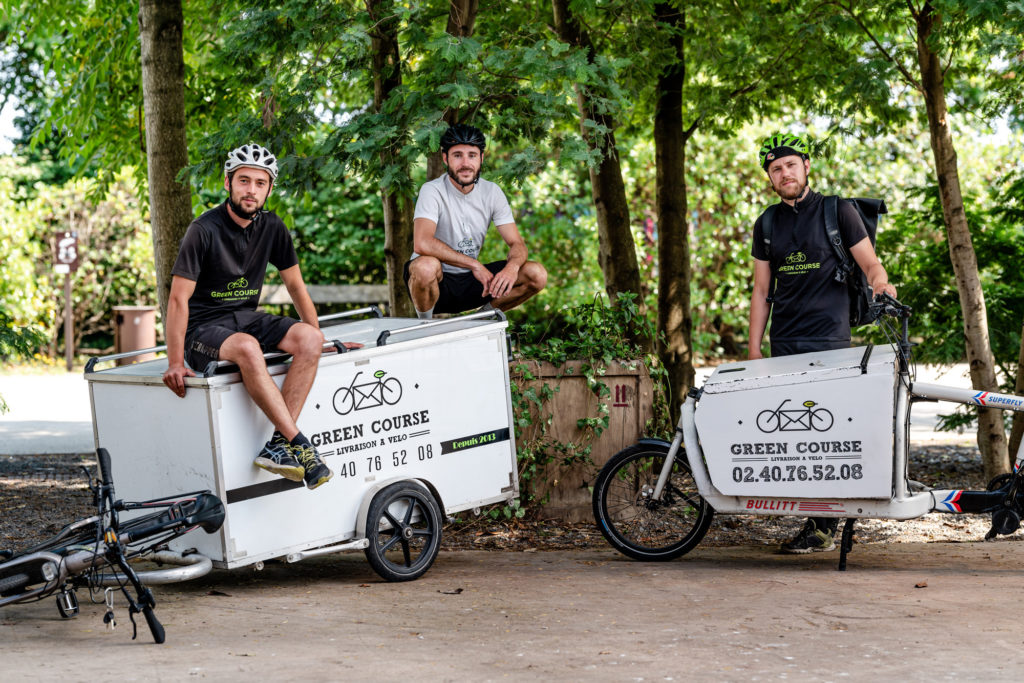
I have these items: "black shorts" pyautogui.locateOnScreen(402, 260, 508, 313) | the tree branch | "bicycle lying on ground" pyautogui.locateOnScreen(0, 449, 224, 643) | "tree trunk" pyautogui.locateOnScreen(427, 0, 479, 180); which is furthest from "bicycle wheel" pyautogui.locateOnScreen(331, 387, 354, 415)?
the tree branch

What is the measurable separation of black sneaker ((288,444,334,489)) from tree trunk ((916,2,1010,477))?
15.7 ft

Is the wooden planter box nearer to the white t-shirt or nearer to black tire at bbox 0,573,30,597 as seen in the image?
the white t-shirt

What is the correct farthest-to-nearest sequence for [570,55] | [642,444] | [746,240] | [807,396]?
[746,240] < [570,55] < [642,444] < [807,396]

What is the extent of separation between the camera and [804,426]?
5883 millimetres

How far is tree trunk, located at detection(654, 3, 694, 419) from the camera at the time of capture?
9.85 m

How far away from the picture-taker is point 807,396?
586 centimetres

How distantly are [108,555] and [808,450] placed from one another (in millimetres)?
3321

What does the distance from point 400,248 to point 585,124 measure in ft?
7.92

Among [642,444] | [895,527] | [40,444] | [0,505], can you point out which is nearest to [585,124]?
[642,444]

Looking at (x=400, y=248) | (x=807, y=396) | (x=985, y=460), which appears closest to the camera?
(x=807, y=396)

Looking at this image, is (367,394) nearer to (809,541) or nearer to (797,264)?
(797,264)

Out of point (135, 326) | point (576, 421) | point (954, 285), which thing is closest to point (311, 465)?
point (576, 421)

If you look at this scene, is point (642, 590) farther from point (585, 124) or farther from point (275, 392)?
point (585, 124)

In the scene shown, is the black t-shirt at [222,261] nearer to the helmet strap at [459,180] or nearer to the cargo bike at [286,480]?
the cargo bike at [286,480]
